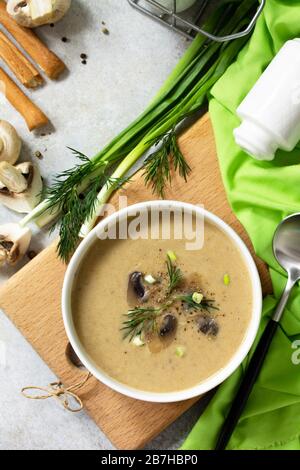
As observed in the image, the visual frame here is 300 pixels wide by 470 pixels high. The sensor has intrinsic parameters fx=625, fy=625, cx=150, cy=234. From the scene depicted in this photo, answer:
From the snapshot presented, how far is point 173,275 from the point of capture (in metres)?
1.35

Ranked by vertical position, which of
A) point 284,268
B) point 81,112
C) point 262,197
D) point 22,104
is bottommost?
point 284,268

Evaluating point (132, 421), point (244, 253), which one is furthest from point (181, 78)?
point (132, 421)

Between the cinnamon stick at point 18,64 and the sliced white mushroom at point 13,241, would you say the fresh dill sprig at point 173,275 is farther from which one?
the cinnamon stick at point 18,64

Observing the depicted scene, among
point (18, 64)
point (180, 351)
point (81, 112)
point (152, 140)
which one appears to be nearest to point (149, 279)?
point (180, 351)

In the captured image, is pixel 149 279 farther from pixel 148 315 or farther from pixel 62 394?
pixel 62 394

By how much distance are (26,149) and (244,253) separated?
→ 0.71 metres

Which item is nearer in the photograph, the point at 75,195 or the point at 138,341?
the point at 138,341

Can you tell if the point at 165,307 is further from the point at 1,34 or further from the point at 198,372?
the point at 1,34

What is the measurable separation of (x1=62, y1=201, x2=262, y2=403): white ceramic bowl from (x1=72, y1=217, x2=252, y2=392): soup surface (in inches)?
0.5

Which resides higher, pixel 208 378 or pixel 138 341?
pixel 138 341

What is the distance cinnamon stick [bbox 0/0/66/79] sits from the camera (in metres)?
1.67

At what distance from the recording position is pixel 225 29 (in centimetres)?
156

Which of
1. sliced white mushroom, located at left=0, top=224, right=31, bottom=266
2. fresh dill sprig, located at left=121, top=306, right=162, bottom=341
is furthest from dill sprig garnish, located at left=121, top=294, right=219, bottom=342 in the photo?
sliced white mushroom, located at left=0, top=224, right=31, bottom=266

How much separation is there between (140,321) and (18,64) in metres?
0.80
